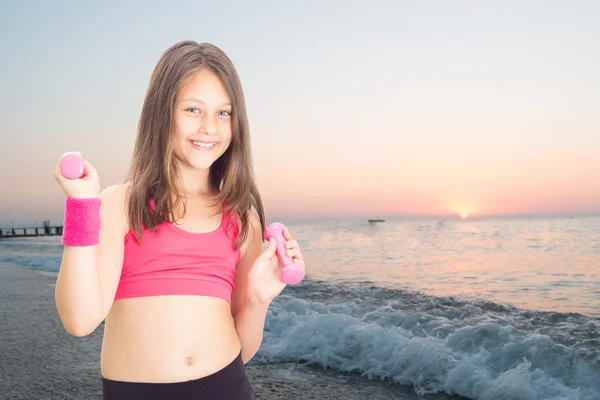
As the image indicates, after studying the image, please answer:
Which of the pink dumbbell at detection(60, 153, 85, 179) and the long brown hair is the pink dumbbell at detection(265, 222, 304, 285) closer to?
the long brown hair

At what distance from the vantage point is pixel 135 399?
198 cm

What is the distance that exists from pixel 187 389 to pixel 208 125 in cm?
100

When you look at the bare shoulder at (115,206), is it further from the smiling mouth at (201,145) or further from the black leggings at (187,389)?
the black leggings at (187,389)

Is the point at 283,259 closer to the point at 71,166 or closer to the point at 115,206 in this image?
the point at 115,206

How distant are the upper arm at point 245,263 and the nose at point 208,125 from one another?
0.44m

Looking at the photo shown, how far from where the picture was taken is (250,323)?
2352mm

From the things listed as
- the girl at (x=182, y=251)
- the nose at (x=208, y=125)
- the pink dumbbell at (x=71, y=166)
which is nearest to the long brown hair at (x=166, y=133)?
the girl at (x=182, y=251)

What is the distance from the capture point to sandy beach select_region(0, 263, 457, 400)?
541cm

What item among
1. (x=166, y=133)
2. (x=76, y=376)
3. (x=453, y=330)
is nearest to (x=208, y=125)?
(x=166, y=133)

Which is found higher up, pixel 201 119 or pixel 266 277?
pixel 201 119

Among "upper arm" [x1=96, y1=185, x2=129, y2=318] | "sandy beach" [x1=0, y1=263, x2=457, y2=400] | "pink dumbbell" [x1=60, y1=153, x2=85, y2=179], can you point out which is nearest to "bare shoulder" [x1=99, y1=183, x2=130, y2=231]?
"upper arm" [x1=96, y1=185, x2=129, y2=318]

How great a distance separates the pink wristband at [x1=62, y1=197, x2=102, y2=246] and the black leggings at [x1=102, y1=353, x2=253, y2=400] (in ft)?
1.99

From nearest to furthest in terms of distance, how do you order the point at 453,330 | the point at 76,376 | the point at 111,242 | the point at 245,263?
the point at 111,242 < the point at 245,263 < the point at 76,376 < the point at 453,330

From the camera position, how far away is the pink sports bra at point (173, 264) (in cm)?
206
